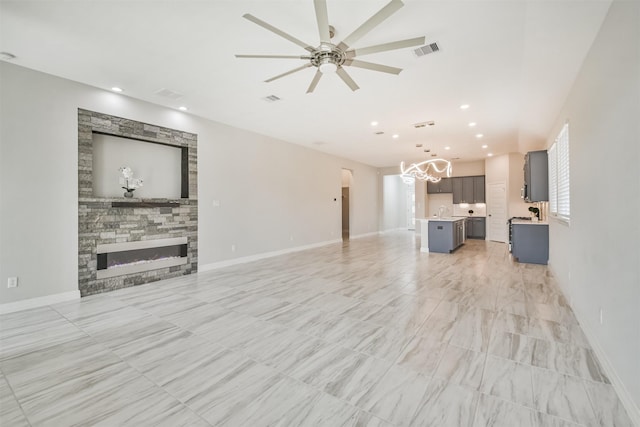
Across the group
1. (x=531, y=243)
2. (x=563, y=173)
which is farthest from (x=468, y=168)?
(x=563, y=173)

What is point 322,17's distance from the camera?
2.19 metres

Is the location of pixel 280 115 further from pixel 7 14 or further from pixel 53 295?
pixel 53 295

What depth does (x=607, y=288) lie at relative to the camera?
2270mm

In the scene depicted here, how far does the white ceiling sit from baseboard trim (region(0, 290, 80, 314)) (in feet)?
10.1

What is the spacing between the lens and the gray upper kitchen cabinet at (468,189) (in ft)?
35.5

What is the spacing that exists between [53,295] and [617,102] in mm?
6442

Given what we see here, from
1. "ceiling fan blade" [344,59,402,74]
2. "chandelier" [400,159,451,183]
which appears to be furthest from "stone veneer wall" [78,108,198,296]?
"chandelier" [400,159,451,183]

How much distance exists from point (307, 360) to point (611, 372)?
228cm

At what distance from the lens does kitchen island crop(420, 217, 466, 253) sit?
7.71 m

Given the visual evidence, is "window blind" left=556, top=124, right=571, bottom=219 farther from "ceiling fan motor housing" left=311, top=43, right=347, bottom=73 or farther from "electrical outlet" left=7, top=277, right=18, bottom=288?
"electrical outlet" left=7, top=277, right=18, bottom=288

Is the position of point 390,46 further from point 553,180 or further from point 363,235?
point 363,235

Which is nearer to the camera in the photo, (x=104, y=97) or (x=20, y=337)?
(x=20, y=337)

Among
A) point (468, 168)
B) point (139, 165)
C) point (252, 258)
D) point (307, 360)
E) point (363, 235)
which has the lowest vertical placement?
point (307, 360)

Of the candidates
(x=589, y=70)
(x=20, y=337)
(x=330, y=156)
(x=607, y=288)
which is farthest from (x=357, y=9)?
(x=330, y=156)
